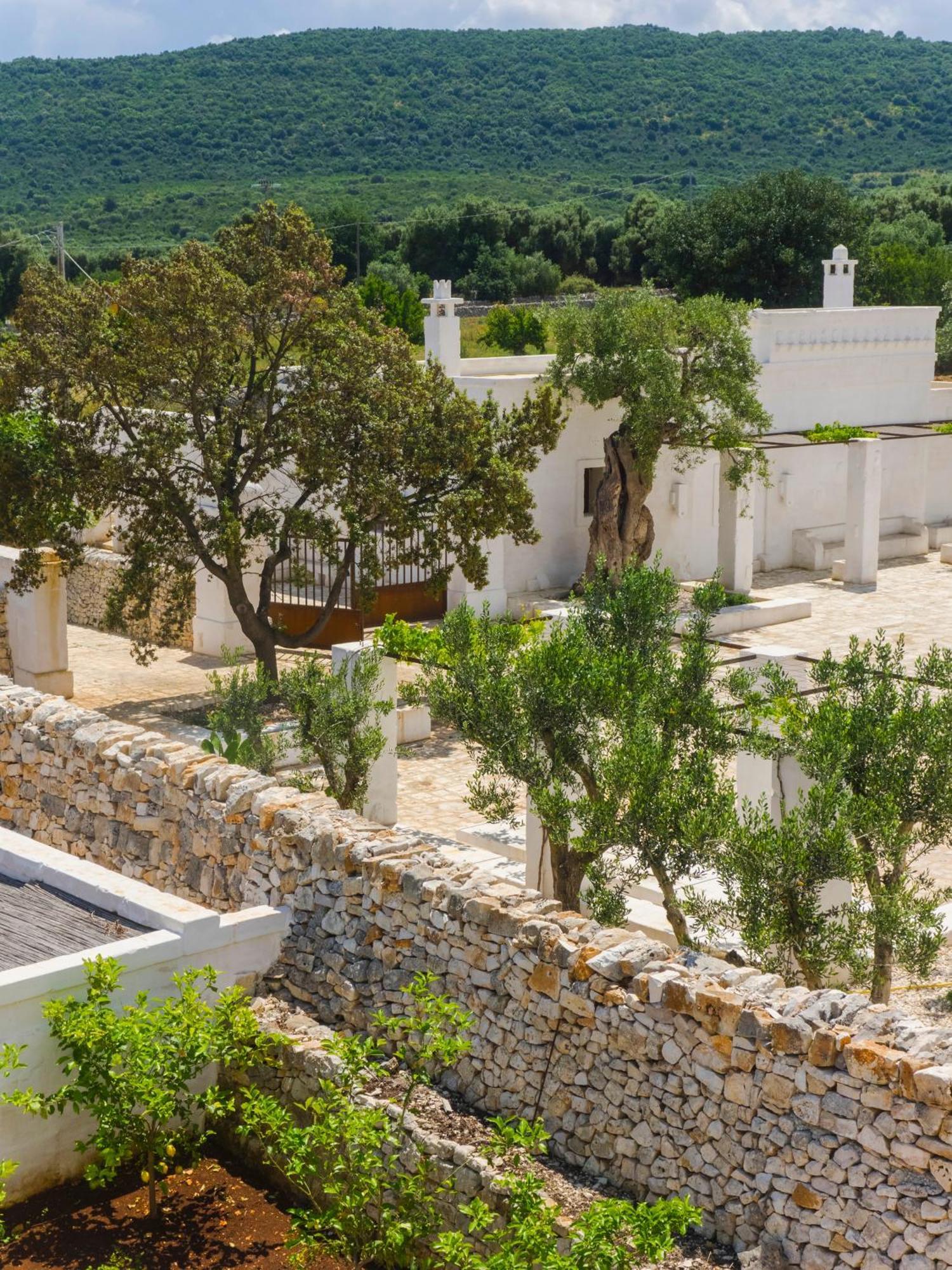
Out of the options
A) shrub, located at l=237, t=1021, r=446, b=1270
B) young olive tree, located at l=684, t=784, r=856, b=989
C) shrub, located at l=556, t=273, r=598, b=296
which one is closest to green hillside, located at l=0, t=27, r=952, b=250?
shrub, located at l=556, t=273, r=598, b=296

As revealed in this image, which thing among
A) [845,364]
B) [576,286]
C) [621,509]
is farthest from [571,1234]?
[576,286]

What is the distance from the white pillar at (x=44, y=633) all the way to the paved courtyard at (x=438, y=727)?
39cm

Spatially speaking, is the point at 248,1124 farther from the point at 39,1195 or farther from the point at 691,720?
the point at 691,720

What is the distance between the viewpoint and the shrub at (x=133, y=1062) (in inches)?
249

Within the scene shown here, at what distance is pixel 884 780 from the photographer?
319 inches

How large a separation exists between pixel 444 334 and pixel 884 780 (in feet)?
55.8

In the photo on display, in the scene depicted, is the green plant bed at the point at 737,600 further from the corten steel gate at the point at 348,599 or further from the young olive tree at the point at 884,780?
the young olive tree at the point at 884,780

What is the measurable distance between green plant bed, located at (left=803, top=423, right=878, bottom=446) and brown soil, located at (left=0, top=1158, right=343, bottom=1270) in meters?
21.3

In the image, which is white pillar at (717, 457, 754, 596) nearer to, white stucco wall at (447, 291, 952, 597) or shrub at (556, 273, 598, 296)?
white stucco wall at (447, 291, 952, 597)

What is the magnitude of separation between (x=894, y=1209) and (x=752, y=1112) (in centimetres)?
63

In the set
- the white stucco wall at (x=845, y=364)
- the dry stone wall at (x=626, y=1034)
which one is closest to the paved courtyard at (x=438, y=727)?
the white stucco wall at (x=845, y=364)

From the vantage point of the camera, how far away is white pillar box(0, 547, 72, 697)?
57.8ft

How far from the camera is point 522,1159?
248 inches

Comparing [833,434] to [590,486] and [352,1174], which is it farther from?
[352,1174]
